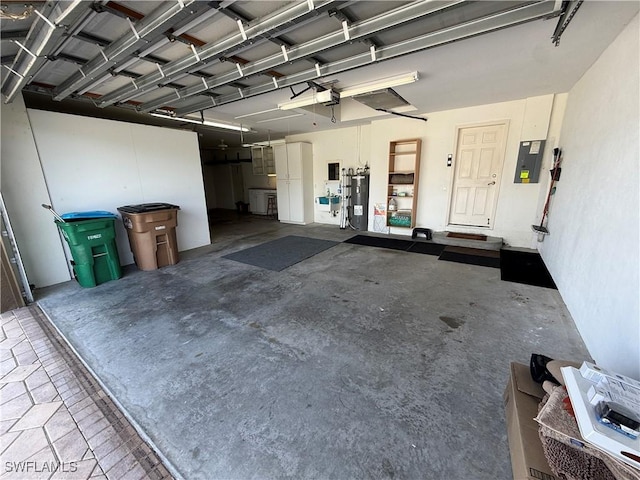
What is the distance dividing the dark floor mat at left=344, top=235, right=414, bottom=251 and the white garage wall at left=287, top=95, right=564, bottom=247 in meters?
0.58

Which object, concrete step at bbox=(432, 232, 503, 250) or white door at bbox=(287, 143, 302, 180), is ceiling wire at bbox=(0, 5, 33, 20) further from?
concrete step at bbox=(432, 232, 503, 250)

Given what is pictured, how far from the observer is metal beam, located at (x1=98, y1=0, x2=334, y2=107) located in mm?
1827

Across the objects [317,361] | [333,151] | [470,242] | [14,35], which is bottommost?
[317,361]

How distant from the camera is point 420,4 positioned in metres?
1.85

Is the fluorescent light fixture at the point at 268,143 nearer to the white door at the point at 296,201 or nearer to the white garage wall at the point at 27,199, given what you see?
the white door at the point at 296,201

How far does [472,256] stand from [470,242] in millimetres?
578

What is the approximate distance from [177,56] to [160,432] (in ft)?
11.2

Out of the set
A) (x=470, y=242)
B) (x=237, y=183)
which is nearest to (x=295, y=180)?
(x=237, y=183)

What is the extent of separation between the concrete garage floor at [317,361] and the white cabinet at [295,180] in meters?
3.97

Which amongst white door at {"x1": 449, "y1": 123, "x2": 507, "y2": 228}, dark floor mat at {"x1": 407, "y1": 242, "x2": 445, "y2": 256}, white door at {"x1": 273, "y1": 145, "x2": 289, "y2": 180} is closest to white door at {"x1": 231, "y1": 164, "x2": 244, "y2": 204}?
white door at {"x1": 273, "y1": 145, "x2": 289, "y2": 180}

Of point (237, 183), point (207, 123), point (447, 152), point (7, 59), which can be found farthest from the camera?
point (237, 183)

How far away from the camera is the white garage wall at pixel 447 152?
4.47 m

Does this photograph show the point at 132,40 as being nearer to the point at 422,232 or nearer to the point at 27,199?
the point at 27,199

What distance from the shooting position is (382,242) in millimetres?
5629
